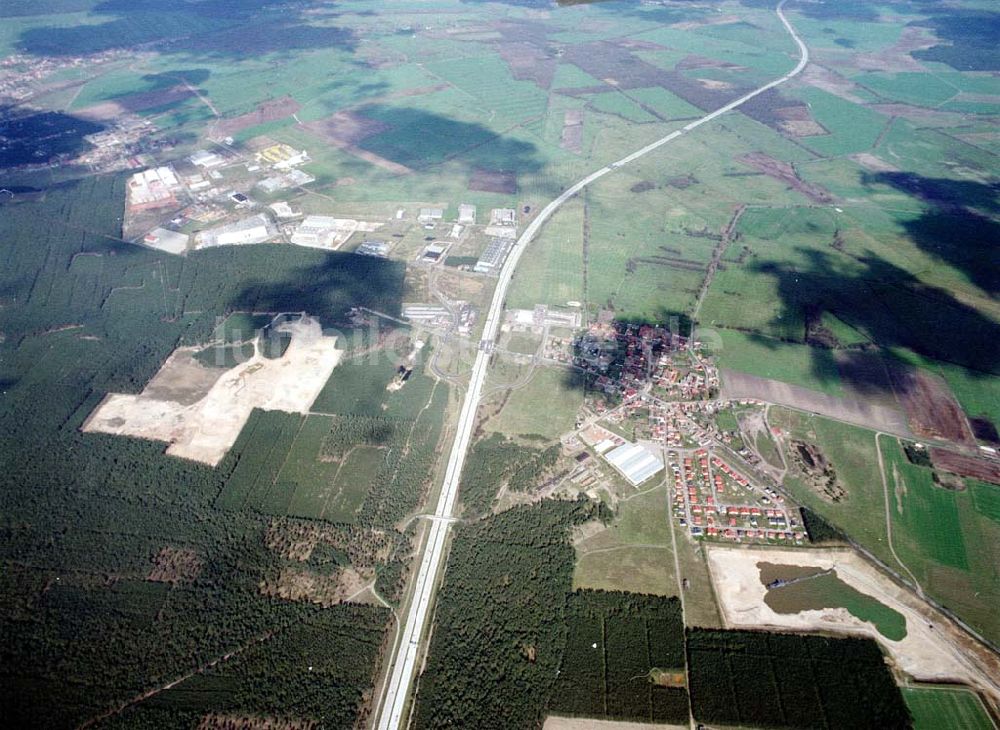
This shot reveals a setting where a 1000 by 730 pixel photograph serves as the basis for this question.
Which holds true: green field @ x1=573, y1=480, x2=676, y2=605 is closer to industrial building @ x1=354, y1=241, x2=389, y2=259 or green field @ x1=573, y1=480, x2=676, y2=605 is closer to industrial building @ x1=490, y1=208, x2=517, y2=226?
industrial building @ x1=354, y1=241, x2=389, y2=259

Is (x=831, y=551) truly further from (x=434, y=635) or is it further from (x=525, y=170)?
(x=525, y=170)

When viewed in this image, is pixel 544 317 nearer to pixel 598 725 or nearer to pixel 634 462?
pixel 634 462

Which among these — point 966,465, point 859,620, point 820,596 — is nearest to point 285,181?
point 820,596

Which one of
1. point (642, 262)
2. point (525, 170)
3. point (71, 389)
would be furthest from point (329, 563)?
point (525, 170)

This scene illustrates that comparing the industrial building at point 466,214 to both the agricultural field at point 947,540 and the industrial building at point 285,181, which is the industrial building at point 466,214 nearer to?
the industrial building at point 285,181

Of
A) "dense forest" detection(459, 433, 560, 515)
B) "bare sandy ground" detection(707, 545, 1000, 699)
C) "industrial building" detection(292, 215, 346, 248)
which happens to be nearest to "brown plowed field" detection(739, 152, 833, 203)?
"bare sandy ground" detection(707, 545, 1000, 699)

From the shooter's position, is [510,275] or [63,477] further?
[510,275]

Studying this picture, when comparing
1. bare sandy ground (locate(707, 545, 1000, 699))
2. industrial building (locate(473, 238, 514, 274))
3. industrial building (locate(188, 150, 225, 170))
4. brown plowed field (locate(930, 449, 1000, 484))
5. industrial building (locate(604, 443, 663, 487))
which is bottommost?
bare sandy ground (locate(707, 545, 1000, 699))
